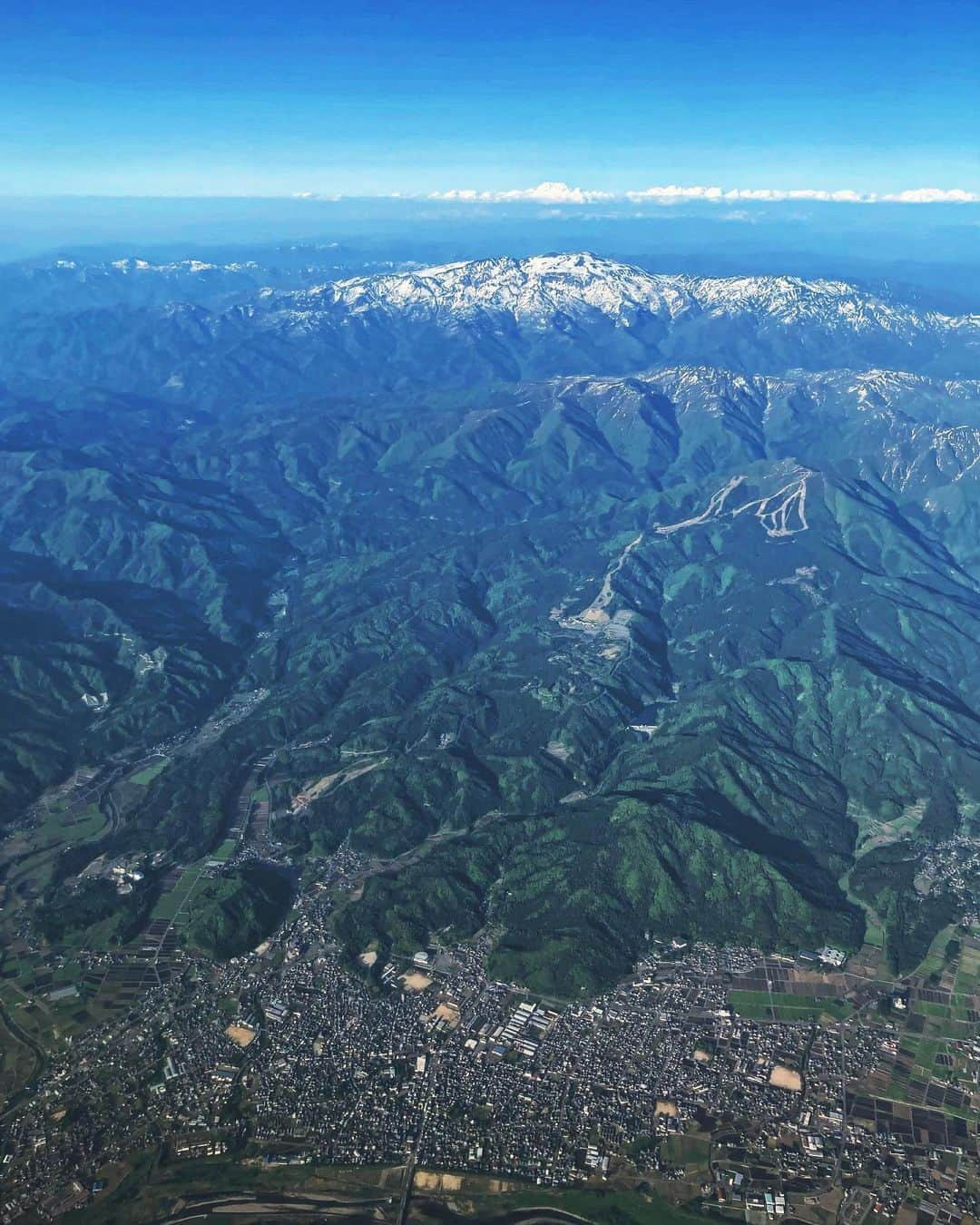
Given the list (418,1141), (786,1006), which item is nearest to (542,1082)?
(418,1141)

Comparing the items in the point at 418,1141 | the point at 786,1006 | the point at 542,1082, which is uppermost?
the point at 418,1141

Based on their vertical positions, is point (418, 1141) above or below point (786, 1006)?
above

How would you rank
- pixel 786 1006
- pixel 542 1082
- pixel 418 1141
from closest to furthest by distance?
pixel 418 1141, pixel 542 1082, pixel 786 1006

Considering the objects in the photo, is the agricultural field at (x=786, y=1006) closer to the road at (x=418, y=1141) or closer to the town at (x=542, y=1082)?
the town at (x=542, y=1082)

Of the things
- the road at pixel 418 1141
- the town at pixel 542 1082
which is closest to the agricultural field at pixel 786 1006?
the town at pixel 542 1082

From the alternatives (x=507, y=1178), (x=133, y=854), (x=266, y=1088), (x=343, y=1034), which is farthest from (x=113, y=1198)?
(x=133, y=854)

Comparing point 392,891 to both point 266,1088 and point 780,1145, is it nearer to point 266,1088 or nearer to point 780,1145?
point 266,1088

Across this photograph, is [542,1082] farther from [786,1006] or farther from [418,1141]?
[786,1006]

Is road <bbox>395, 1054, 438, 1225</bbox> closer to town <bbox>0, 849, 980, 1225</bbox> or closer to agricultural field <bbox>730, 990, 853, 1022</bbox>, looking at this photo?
town <bbox>0, 849, 980, 1225</bbox>

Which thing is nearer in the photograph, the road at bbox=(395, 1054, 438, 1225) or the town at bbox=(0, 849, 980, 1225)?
the road at bbox=(395, 1054, 438, 1225)

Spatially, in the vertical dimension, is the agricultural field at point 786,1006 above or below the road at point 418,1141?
below

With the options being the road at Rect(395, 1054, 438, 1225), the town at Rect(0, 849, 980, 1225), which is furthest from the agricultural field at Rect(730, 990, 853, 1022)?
the road at Rect(395, 1054, 438, 1225)
